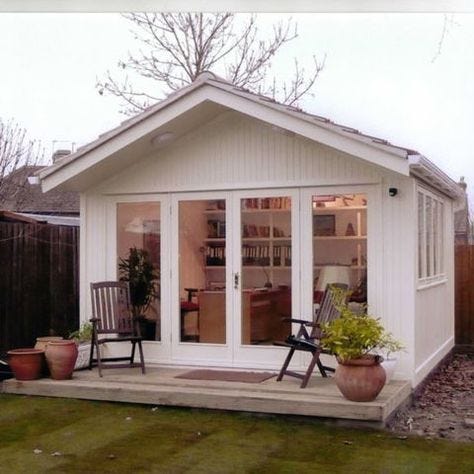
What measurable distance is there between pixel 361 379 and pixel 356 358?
165 millimetres

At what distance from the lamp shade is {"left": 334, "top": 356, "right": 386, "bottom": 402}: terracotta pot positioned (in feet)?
3.96

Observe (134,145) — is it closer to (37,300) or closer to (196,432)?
(37,300)

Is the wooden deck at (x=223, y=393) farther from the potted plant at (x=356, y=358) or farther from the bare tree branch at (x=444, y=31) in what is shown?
the bare tree branch at (x=444, y=31)

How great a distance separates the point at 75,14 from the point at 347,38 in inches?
95.8

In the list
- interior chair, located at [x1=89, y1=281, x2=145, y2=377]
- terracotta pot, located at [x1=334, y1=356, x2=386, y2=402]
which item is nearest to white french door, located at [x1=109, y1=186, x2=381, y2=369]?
interior chair, located at [x1=89, y1=281, x2=145, y2=377]

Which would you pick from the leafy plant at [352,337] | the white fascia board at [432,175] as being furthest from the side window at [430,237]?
the leafy plant at [352,337]

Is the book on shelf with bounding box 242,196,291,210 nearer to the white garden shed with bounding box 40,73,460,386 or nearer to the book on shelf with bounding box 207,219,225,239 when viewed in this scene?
the white garden shed with bounding box 40,73,460,386

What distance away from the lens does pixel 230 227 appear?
6.89 m

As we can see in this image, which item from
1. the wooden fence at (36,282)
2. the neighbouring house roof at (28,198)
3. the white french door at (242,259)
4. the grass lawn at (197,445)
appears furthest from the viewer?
the neighbouring house roof at (28,198)

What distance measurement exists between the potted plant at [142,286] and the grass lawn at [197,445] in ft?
4.55

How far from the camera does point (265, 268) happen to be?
677 cm

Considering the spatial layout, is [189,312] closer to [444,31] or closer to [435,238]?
[435,238]

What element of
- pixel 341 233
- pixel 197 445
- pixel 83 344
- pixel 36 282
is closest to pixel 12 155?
pixel 36 282

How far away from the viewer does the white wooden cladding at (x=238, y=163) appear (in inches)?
259
